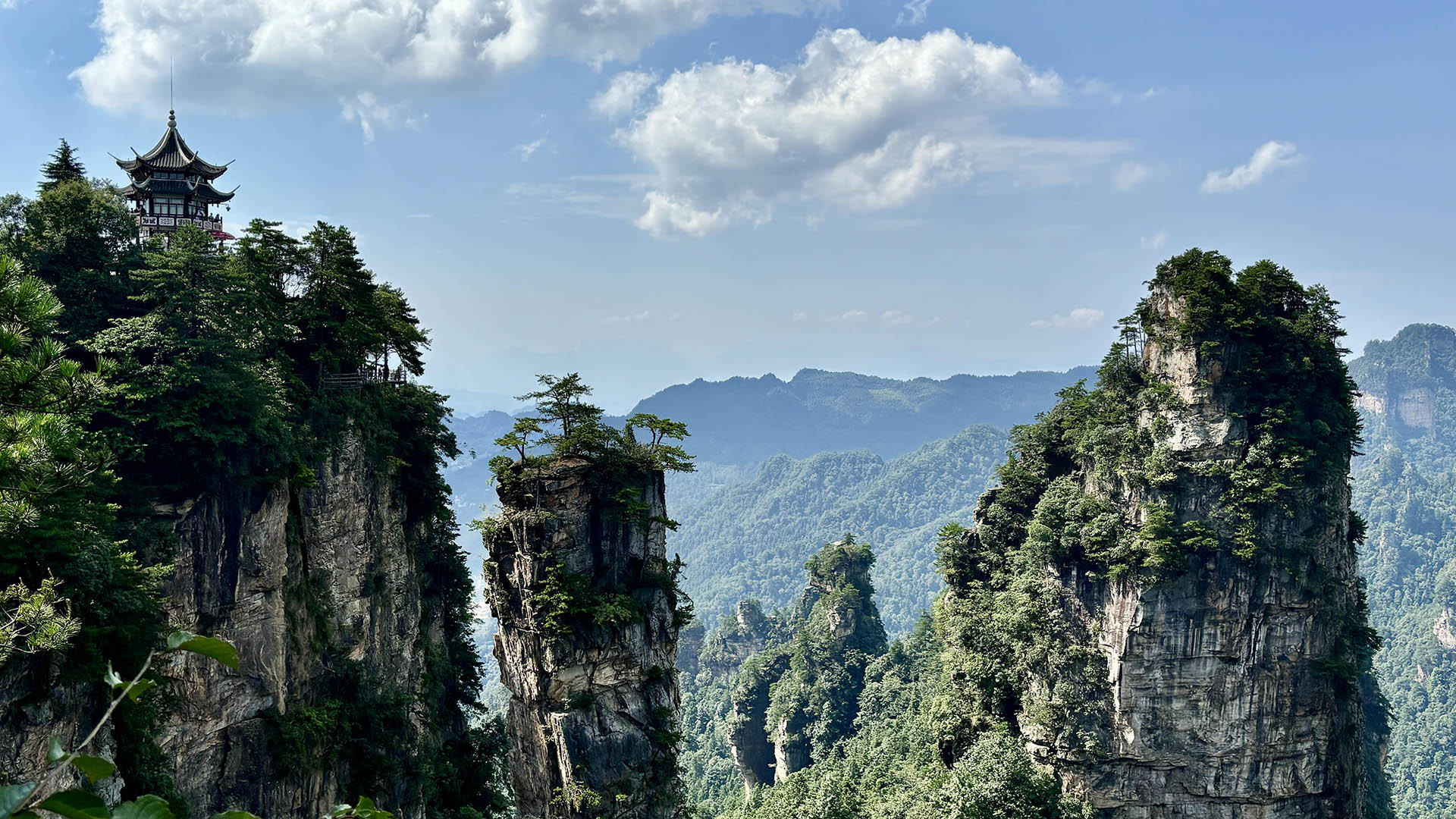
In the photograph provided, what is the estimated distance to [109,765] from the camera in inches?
129

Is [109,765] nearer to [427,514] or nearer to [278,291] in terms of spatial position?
[278,291]

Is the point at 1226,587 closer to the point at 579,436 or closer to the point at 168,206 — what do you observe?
the point at 579,436

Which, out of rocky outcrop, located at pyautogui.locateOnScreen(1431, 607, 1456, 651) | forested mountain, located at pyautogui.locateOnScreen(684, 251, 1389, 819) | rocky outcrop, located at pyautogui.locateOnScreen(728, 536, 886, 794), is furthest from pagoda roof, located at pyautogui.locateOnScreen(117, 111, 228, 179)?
rocky outcrop, located at pyautogui.locateOnScreen(1431, 607, 1456, 651)

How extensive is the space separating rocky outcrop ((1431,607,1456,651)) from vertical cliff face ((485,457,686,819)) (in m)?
128

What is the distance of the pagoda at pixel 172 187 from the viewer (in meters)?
31.4

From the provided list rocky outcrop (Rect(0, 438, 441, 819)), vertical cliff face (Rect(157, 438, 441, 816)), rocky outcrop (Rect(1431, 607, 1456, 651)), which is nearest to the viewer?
rocky outcrop (Rect(0, 438, 441, 819))

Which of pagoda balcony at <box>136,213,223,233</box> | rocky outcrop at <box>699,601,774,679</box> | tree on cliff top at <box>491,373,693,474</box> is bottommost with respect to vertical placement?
rocky outcrop at <box>699,601,774,679</box>

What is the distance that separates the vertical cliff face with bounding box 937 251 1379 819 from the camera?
38.8 meters

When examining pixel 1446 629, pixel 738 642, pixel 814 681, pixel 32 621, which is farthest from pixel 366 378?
pixel 1446 629

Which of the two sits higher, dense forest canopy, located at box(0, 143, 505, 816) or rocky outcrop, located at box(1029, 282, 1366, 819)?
dense forest canopy, located at box(0, 143, 505, 816)

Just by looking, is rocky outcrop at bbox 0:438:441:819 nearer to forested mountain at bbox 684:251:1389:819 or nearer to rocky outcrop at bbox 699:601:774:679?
forested mountain at bbox 684:251:1389:819

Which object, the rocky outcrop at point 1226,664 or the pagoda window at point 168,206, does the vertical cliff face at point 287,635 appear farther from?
the rocky outcrop at point 1226,664

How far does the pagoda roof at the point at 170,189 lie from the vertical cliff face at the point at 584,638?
43.1 ft

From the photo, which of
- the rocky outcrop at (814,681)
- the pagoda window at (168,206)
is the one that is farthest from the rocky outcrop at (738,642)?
the pagoda window at (168,206)
